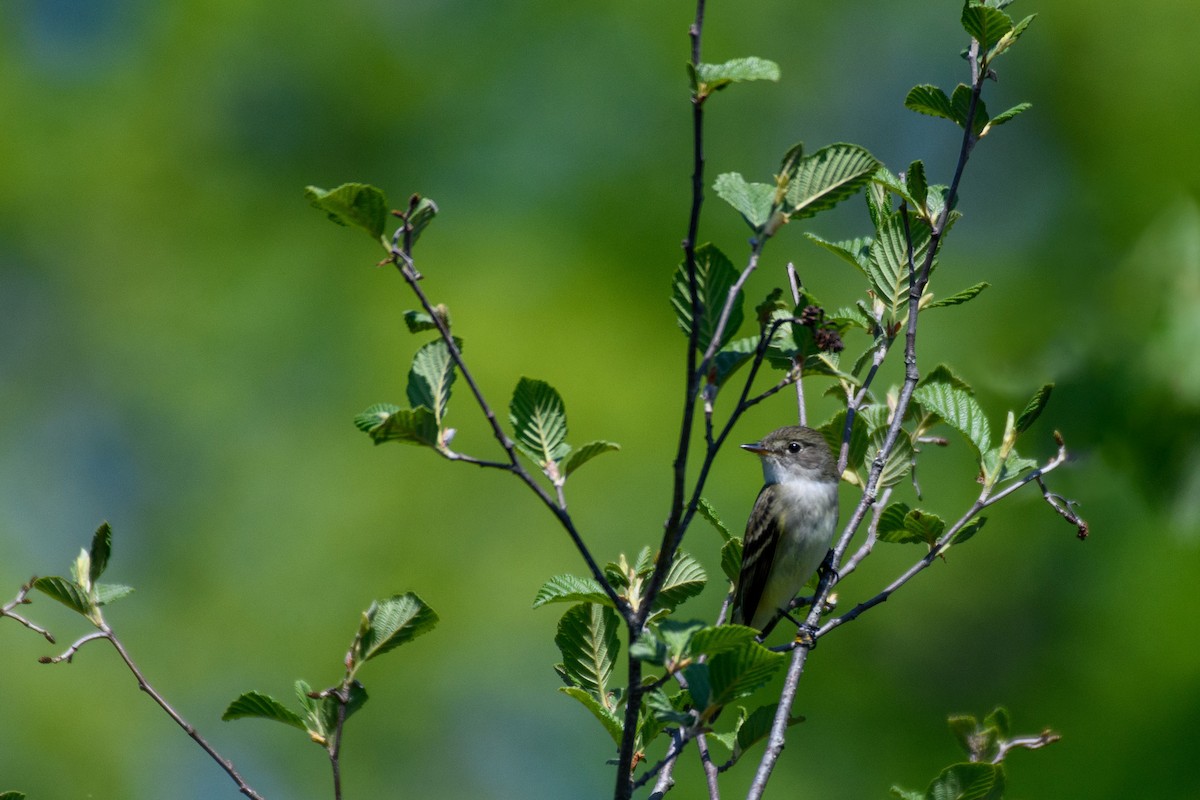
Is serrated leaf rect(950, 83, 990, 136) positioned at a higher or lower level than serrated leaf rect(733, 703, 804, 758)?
higher

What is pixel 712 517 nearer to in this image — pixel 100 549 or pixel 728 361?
pixel 728 361

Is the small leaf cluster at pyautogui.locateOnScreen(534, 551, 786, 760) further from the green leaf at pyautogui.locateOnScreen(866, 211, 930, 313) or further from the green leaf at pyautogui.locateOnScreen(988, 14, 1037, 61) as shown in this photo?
the green leaf at pyautogui.locateOnScreen(988, 14, 1037, 61)

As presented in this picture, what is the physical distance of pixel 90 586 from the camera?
2627 millimetres

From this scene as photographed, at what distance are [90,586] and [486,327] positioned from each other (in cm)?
850

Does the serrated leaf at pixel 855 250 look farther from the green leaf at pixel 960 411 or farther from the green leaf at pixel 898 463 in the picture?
the green leaf at pixel 898 463

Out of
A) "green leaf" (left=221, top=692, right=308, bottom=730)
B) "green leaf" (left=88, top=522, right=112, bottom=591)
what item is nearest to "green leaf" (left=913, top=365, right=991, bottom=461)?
"green leaf" (left=221, top=692, right=308, bottom=730)

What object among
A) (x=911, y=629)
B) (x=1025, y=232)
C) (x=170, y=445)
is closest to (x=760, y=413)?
(x=911, y=629)

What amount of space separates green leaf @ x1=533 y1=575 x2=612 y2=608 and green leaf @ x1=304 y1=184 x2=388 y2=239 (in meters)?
0.74

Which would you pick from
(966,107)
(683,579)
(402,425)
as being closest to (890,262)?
(966,107)

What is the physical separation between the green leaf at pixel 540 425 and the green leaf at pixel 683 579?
0.42m

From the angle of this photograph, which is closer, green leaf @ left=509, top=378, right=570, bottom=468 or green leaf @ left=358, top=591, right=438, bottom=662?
green leaf @ left=358, top=591, right=438, bottom=662

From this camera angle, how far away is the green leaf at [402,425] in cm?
219

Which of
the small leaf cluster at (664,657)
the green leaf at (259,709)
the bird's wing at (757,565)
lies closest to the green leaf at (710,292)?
the small leaf cluster at (664,657)

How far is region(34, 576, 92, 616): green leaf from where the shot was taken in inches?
98.3
